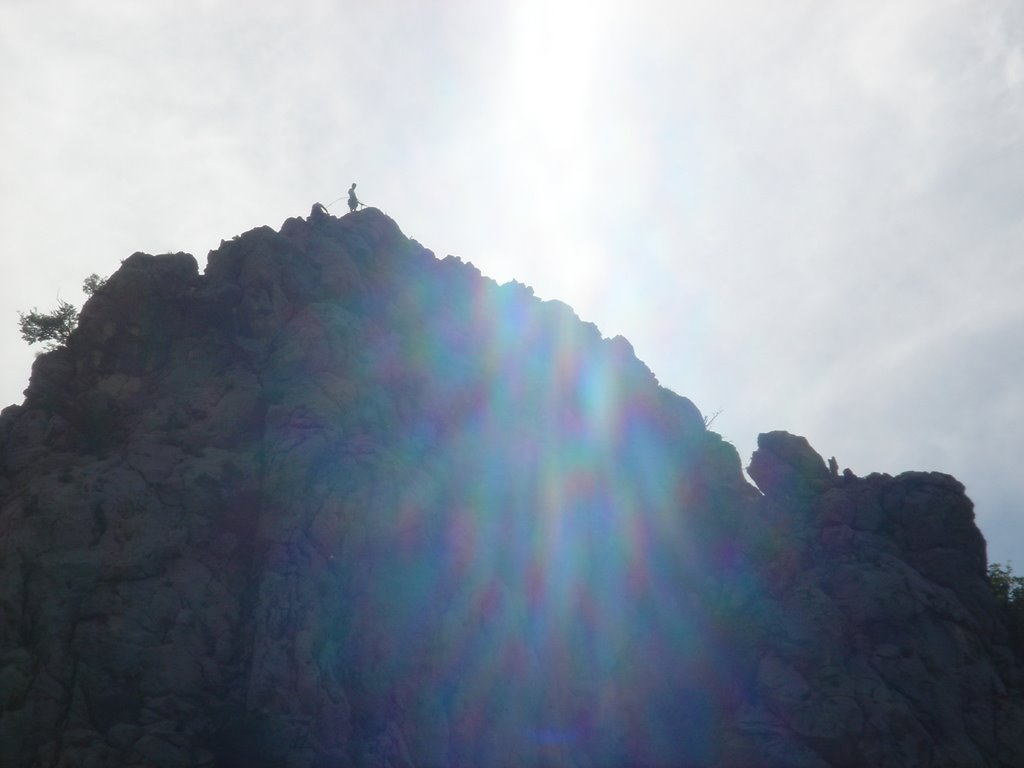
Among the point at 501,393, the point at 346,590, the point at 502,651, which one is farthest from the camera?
the point at 501,393

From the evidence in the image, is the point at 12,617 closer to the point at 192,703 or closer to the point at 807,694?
the point at 192,703

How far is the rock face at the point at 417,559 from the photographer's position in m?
31.0

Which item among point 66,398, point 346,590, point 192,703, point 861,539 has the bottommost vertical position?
point 192,703

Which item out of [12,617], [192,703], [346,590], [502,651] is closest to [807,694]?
[502,651]

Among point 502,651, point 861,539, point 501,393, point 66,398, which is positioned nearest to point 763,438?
point 861,539

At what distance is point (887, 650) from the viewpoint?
3931 cm

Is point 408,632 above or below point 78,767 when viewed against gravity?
above

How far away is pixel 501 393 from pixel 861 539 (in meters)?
21.7

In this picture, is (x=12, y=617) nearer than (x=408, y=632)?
Yes

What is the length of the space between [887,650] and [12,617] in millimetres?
38280

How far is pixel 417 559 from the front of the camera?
1460 inches

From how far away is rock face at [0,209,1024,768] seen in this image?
30969mm

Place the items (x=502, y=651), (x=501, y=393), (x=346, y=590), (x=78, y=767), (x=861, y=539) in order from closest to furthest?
1. (x=78, y=767)
2. (x=346, y=590)
3. (x=502, y=651)
4. (x=861, y=539)
5. (x=501, y=393)

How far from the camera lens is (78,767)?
27.3 meters
